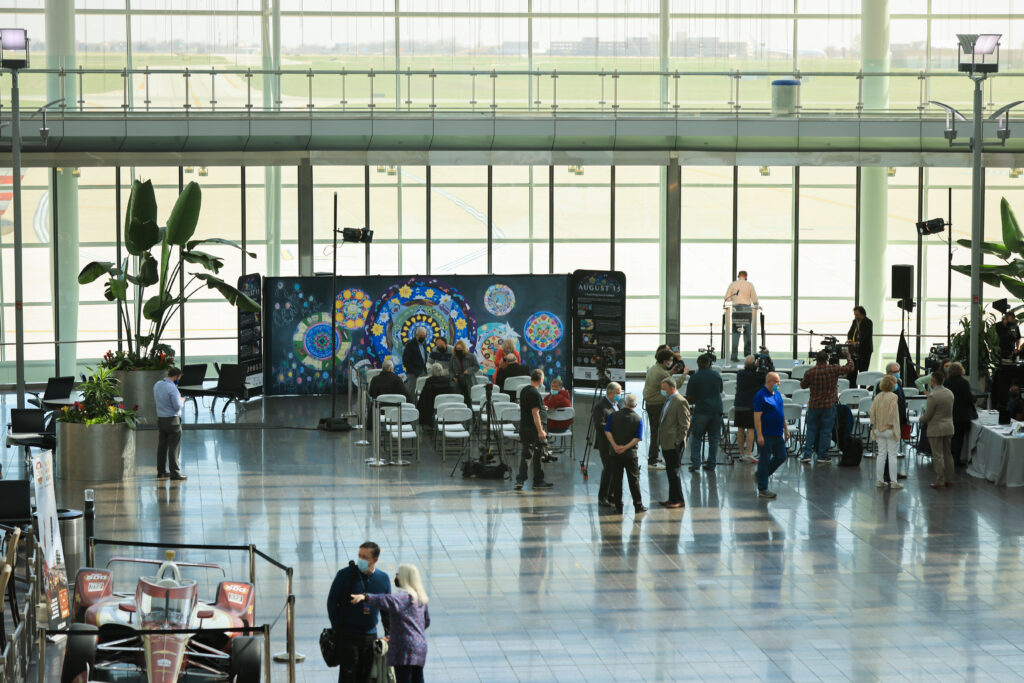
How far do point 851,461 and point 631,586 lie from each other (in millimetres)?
6575

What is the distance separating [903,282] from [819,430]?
7225mm

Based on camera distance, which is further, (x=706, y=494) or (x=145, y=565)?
(x=706, y=494)

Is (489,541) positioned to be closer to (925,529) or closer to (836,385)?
(925,529)

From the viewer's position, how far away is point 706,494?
16.2 metres

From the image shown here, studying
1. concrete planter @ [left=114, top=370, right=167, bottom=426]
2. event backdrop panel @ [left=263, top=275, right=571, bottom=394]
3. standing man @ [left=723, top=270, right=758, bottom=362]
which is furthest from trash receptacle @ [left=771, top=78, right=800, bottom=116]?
concrete planter @ [left=114, top=370, right=167, bottom=426]

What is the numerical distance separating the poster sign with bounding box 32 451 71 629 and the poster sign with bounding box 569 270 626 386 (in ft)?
43.3

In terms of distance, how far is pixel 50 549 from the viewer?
10859mm

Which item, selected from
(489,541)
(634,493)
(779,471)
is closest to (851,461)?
(779,471)

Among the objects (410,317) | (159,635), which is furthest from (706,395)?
(159,635)

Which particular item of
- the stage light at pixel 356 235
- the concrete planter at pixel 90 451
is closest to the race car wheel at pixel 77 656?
the concrete planter at pixel 90 451

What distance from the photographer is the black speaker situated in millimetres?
24266

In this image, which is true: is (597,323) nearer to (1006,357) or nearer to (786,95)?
(786,95)

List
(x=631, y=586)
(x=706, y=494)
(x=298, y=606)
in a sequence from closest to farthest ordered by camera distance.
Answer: (x=298, y=606) → (x=631, y=586) → (x=706, y=494)

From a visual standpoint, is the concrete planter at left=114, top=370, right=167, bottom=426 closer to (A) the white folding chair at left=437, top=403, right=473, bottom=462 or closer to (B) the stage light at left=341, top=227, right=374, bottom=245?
(B) the stage light at left=341, top=227, right=374, bottom=245
